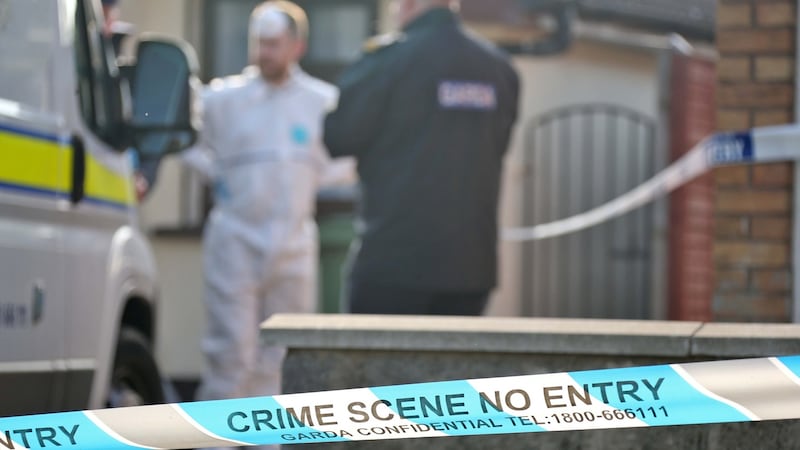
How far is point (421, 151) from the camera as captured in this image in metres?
6.56

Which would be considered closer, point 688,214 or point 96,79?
point 96,79

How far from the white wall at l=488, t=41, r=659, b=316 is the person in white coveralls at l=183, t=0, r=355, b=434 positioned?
3.01 meters

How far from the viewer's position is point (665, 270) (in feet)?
36.4

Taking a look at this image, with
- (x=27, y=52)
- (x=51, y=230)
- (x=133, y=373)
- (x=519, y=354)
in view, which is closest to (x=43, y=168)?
(x=51, y=230)

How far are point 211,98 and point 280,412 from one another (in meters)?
4.80

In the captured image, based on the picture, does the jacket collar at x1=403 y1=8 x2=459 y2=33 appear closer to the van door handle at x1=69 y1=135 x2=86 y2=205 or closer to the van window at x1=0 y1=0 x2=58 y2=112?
the van door handle at x1=69 y1=135 x2=86 y2=205

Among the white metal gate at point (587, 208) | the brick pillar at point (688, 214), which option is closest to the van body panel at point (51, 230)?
the brick pillar at point (688, 214)

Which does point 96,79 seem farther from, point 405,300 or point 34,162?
point 405,300

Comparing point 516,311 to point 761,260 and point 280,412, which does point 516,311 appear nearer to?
point 761,260

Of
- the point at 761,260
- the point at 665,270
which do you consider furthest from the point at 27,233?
the point at 665,270

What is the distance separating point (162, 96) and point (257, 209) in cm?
280

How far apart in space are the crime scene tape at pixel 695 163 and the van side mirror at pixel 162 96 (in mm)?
1841

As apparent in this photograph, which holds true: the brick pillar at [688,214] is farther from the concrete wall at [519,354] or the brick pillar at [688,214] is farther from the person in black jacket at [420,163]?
the concrete wall at [519,354]

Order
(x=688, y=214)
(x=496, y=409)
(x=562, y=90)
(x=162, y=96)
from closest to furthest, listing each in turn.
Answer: (x=496, y=409) → (x=162, y=96) → (x=688, y=214) → (x=562, y=90)
